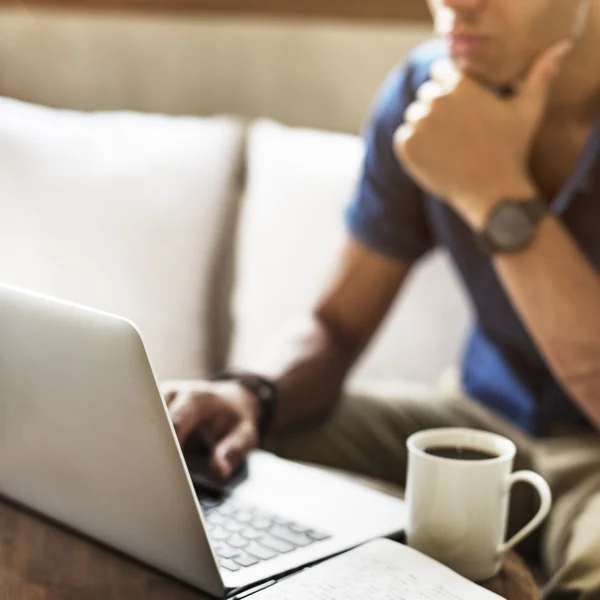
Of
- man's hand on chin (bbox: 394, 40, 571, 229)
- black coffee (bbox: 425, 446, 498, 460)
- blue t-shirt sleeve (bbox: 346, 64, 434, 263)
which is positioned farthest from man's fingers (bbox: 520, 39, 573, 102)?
black coffee (bbox: 425, 446, 498, 460)

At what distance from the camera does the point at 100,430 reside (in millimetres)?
636

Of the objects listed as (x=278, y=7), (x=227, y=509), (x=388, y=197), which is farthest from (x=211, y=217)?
(x=227, y=509)

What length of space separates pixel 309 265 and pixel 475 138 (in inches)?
20.1

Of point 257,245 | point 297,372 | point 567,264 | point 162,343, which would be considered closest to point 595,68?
point 567,264

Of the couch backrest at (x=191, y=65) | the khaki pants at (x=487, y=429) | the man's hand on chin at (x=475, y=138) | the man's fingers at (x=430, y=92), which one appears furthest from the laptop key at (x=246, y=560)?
the couch backrest at (x=191, y=65)

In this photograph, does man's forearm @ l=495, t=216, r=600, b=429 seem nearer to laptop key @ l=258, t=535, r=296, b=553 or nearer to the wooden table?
the wooden table

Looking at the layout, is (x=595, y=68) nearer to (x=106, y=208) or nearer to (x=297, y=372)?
(x=297, y=372)

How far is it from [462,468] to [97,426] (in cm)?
27

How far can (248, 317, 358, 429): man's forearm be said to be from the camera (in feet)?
3.82

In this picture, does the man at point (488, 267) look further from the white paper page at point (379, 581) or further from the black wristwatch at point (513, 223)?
the white paper page at point (379, 581)

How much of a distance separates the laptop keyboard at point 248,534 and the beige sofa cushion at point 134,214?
0.74 m

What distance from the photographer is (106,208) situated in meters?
1.57

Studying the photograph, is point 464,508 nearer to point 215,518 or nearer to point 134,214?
point 215,518

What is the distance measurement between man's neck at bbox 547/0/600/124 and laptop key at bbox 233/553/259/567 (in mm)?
743
